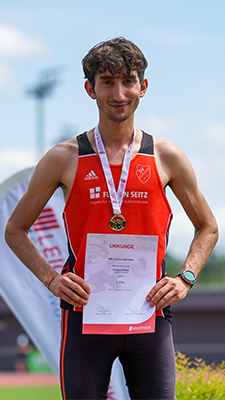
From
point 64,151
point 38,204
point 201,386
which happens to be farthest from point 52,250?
point 64,151

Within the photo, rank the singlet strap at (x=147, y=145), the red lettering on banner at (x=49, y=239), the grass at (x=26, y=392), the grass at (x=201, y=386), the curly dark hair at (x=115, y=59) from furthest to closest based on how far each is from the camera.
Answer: the grass at (x=26, y=392)
the red lettering on banner at (x=49, y=239)
the grass at (x=201, y=386)
the singlet strap at (x=147, y=145)
the curly dark hair at (x=115, y=59)

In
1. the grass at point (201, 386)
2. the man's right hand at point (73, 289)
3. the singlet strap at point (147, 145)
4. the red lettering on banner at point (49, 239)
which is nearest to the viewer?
the man's right hand at point (73, 289)

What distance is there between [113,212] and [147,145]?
0.42 metres

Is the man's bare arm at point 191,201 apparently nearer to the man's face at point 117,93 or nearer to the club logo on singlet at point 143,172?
the club logo on singlet at point 143,172

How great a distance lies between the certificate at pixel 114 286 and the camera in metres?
2.37

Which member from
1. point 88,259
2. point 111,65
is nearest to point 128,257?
point 88,259

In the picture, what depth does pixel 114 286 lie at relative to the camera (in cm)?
239

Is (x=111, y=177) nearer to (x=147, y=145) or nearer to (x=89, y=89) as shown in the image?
(x=147, y=145)

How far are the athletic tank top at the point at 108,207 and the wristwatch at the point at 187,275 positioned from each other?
0.10 metres

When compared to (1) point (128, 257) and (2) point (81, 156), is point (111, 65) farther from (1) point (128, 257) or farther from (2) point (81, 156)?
(1) point (128, 257)

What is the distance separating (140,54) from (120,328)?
1328mm

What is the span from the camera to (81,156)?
252cm

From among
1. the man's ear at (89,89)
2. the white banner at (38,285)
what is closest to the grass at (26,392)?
the white banner at (38,285)

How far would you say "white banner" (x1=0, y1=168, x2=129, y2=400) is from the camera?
4430 millimetres
